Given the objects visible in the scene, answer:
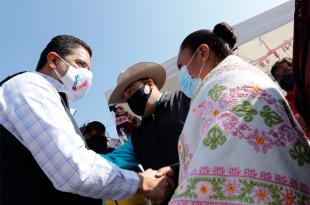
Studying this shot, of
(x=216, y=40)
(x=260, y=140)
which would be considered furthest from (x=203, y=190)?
(x=216, y=40)

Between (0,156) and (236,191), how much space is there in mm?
1054

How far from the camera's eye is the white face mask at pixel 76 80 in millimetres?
2189

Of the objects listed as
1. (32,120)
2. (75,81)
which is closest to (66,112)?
(32,120)

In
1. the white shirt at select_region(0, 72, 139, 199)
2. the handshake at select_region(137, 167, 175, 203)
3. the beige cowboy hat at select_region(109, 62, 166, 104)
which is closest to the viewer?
the white shirt at select_region(0, 72, 139, 199)

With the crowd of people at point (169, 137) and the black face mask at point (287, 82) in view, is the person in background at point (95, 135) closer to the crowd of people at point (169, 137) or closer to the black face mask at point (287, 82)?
the crowd of people at point (169, 137)

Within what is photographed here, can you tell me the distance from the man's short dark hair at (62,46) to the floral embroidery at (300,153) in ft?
5.06

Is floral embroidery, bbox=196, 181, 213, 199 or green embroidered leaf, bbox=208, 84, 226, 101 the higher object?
green embroidered leaf, bbox=208, 84, 226, 101

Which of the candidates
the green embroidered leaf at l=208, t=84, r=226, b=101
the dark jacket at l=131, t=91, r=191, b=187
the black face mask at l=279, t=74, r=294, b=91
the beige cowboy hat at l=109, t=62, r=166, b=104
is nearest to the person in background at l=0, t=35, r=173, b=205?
the dark jacket at l=131, t=91, r=191, b=187

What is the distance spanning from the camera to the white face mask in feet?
7.18

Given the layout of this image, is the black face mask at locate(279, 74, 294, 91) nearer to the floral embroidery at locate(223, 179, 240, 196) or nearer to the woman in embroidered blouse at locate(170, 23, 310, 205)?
the woman in embroidered blouse at locate(170, 23, 310, 205)

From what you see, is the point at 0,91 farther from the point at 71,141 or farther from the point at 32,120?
the point at 71,141

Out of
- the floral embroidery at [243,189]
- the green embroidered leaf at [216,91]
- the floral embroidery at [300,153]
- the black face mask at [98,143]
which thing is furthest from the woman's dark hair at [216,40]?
the black face mask at [98,143]

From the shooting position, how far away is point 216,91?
3.74ft

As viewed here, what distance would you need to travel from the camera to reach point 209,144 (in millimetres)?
1028
